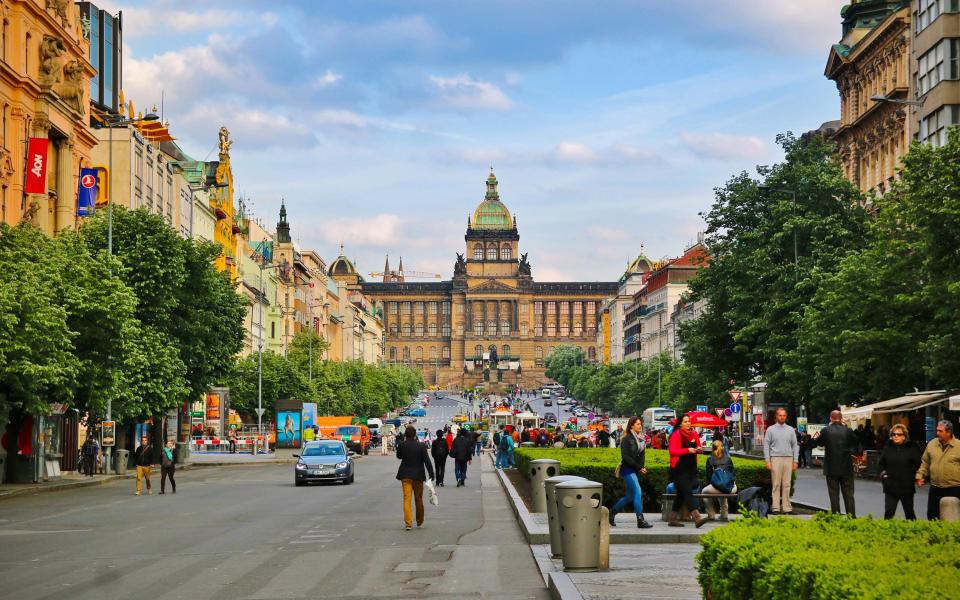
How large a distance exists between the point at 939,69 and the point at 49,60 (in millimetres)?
33984

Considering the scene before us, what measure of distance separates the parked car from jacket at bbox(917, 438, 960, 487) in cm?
2781

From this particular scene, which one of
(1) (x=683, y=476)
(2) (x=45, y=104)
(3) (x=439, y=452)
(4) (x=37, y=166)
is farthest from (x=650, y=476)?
(2) (x=45, y=104)

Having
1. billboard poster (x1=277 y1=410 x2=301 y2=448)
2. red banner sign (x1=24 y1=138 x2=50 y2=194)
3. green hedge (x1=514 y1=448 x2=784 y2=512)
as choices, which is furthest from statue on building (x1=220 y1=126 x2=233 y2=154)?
green hedge (x1=514 y1=448 x2=784 y2=512)

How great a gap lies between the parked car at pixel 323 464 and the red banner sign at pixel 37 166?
1647 centimetres

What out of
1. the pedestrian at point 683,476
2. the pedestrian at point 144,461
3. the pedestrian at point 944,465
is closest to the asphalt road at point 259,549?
the pedestrian at point 144,461

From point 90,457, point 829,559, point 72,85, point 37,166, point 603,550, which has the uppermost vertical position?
point 72,85

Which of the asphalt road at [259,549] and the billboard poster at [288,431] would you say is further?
the billboard poster at [288,431]

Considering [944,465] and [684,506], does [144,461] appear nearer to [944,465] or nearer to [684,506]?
[684,506]

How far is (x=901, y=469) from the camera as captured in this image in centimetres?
2136

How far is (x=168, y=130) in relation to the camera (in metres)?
105

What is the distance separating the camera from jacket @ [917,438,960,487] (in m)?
19.2

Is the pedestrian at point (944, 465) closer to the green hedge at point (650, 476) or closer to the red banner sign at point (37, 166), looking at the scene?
the green hedge at point (650, 476)

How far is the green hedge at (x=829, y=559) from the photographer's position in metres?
7.64

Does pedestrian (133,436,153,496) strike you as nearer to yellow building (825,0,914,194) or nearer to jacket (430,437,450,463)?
jacket (430,437,450,463)
